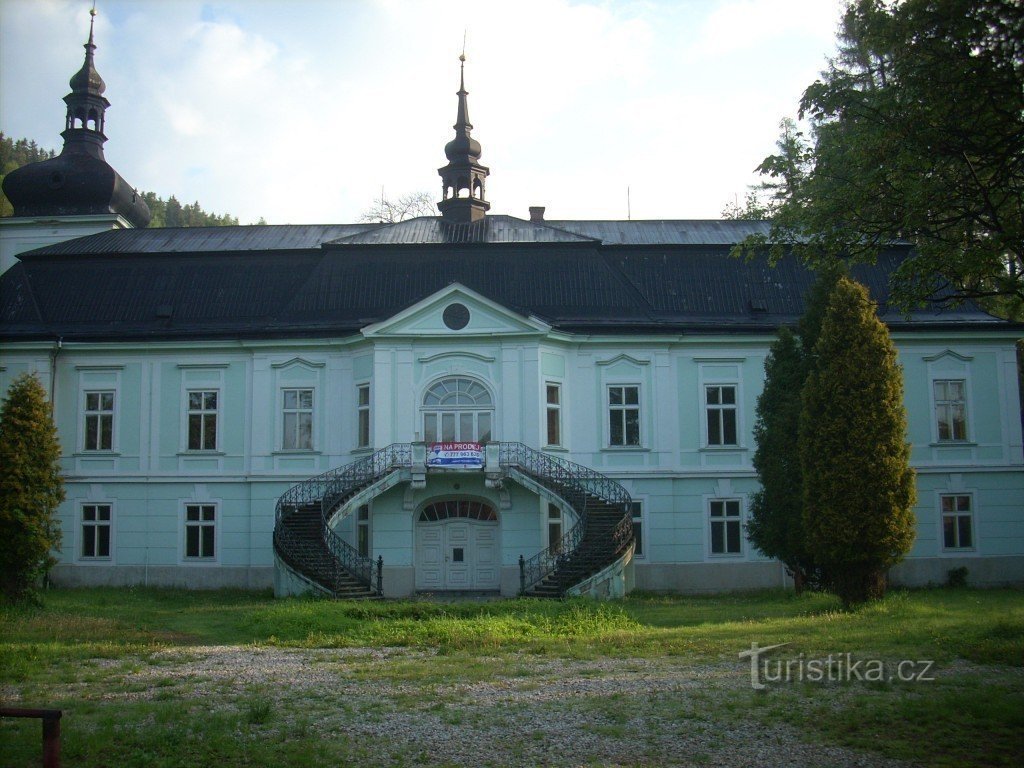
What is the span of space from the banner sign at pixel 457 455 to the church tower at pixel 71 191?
15977 millimetres

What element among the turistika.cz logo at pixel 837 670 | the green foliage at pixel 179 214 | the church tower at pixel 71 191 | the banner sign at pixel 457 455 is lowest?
the turistika.cz logo at pixel 837 670

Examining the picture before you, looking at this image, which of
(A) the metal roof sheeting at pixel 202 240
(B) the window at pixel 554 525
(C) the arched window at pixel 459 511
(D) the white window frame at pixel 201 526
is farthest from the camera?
(A) the metal roof sheeting at pixel 202 240

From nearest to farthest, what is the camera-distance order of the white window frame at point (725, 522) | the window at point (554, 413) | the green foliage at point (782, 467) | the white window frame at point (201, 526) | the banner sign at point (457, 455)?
the green foliage at point (782, 467), the banner sign at point (457, 455), the window at point (554, 413), the white window frame at point (725, 522), the white window frame at point (201, 526)

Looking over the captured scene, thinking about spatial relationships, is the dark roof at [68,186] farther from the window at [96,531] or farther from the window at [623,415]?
the window at [623,415]

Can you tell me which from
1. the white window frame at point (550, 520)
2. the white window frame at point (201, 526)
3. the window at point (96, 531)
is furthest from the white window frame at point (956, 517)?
the window at point (96, 531)

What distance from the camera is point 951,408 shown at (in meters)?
27.2

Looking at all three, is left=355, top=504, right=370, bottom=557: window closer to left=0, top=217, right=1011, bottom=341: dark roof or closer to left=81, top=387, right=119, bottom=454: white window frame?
left=0, top=217, right=1011, bottom=341: dark roof

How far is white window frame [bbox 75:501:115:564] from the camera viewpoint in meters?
26.5

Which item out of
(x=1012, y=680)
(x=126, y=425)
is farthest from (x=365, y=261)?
(x=1012, y=680)

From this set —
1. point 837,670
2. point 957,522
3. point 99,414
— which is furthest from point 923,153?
point 99,414

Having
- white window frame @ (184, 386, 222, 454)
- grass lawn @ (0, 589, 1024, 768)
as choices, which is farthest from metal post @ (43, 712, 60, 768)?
white window frame @ (184, 386, 222, 454)

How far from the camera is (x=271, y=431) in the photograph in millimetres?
26609

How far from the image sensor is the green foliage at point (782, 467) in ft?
66.9

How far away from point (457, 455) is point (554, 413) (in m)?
3.44
